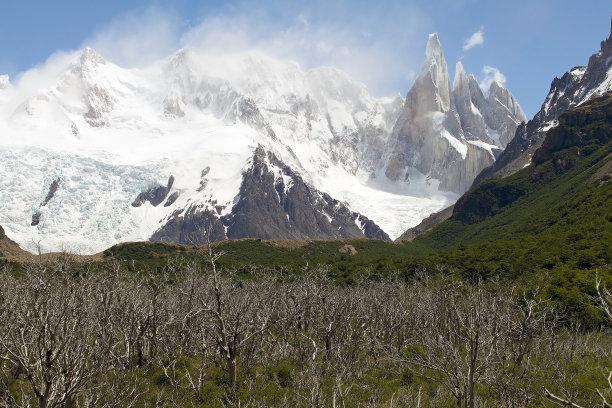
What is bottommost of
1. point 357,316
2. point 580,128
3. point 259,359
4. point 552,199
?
point 259,359

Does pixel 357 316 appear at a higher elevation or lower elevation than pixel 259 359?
higher

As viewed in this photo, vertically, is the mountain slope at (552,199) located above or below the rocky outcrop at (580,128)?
below

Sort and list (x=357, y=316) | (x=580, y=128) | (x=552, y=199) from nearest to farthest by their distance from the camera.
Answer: (x=357, y=316) → (x=552, y=199) → (x=580, y=128)

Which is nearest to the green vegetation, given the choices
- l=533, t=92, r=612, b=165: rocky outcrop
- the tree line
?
the tree line

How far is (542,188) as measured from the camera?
14512cm

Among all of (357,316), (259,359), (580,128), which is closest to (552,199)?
(580,128)

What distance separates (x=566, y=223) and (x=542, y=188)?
63188mm

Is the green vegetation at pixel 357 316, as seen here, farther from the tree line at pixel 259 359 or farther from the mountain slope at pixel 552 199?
the mountain slope at pixel 552 199

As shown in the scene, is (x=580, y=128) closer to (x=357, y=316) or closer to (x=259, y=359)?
(x=357, y=316)

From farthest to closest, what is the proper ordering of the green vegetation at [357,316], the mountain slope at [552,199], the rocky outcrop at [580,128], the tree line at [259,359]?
1. the rocky outcrop at [580,128]
2. the mountain slope at [552,199]
3. the green vegetation at [357,316]
4. the tree line at [259,359]

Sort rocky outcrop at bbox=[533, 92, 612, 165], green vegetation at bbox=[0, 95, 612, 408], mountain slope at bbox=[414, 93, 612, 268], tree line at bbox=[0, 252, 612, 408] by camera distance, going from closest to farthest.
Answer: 1. tree line at bbox=[0, 252, 612, 408]
2. green vegetation at bbox=[0, 95, 612, 408]
3. mountain slope at bbox=[414, 93, 612, 268]
4. rocky outcrop at bbox=[533, 92, 612, 165]

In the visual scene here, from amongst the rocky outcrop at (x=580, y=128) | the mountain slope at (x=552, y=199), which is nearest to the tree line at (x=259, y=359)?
the mountain slope at (x=552, y=199)

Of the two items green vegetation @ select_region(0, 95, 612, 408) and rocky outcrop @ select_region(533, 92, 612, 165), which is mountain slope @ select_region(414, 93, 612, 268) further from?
green vegetation @ select_region(0, 95, 612, 408)

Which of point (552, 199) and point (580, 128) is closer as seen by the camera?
point (552, 199)
